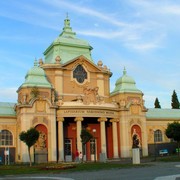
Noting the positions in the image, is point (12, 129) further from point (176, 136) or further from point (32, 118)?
point (176, 136)

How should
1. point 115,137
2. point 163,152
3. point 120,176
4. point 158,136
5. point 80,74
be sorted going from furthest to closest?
point 158,136 → point 80,74 → point 163,152 → point 115,137 → point 120,176

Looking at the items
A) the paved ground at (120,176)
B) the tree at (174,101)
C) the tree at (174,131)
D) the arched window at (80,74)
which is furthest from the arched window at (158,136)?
the paved ground at (120,176)

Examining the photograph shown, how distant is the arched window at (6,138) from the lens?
171ft

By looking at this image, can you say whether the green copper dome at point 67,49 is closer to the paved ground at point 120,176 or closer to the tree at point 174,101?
the tree at point 174,101

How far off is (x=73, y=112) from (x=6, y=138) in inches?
429

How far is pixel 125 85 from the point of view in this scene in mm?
60938

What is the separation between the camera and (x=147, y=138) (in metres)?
61.4

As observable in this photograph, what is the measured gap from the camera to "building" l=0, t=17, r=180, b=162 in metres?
50.3

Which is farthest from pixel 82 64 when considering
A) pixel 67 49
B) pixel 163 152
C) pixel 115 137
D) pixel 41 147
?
pixel 163 152

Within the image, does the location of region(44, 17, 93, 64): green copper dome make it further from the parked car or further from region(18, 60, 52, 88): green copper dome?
the parked car

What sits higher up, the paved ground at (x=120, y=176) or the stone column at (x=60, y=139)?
the stone column at (x=60, y=139)

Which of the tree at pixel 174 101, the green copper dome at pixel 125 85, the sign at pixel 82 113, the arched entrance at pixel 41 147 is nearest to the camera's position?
the arched entrance at pixel 41 147

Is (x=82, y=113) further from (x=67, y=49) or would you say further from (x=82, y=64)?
(x=67, y=49)

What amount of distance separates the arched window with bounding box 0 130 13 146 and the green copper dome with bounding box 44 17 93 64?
1406 centimetres
